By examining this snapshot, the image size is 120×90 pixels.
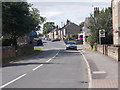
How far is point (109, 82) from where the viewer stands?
523 inches

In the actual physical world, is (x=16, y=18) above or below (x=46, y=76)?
above

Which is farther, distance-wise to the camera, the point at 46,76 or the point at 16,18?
the point at 16,18

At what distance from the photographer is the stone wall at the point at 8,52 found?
119 feet

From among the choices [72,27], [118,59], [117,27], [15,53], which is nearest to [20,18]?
[15,53]

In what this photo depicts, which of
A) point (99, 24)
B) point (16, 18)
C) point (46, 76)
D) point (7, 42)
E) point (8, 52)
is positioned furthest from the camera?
point (99, 24)

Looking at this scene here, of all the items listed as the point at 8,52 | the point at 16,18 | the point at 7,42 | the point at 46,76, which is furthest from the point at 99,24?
the point at 46,76

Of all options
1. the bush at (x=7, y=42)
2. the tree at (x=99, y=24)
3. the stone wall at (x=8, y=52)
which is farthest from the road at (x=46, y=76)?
the tree at (x=99, y=24)

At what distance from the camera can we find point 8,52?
3850 cm

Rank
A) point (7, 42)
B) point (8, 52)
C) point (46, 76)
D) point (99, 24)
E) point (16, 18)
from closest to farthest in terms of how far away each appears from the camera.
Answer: point (46, 76) < point (8, 52) < point (16, 18) < point (7, 42) < point (99, 24)

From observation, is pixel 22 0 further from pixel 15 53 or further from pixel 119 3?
pixel 119 3

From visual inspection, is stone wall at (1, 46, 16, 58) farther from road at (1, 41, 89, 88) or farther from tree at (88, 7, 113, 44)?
tree at (88, 7, 113, 44)

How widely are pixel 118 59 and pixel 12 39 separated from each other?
2717 cm

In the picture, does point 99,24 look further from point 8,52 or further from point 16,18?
point 8,52

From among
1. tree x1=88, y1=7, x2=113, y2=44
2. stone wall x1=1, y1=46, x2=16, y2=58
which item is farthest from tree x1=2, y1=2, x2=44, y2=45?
tree x1=88, y1=7, x2=113, y2=44
